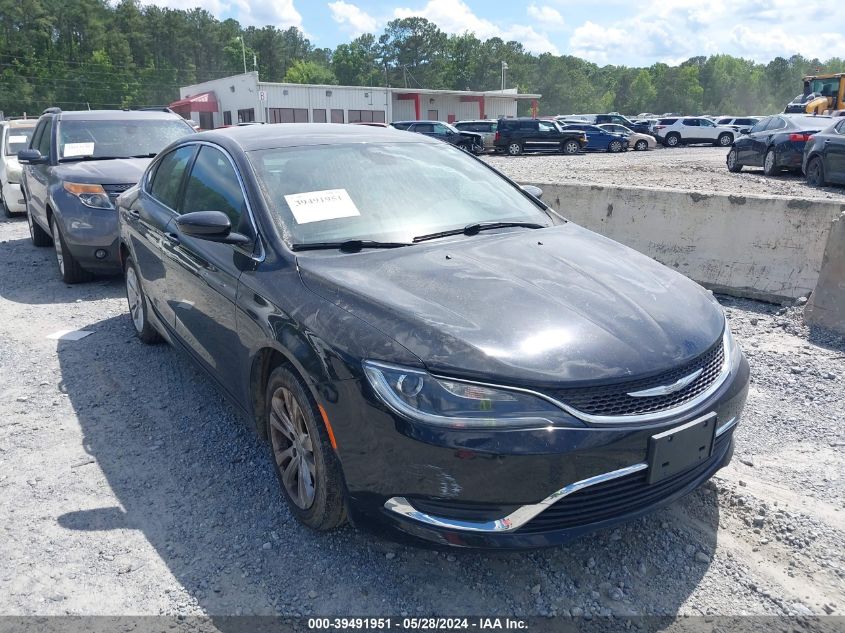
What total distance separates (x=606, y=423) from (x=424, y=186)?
1871mm

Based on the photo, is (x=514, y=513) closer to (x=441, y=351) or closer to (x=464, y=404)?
(x=464, y=404)

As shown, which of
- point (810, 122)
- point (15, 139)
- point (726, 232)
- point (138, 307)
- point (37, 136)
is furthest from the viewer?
point (810, 122)

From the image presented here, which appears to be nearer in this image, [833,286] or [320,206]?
[320,206]

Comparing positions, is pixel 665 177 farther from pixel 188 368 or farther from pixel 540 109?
pixel 540 109

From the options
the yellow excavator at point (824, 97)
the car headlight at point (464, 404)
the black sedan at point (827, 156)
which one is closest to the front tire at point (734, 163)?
the black sedan at point (827, 156)

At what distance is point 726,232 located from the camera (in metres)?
6.02

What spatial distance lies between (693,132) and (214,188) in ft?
125

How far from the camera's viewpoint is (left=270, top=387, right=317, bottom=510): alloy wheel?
286 centimetres

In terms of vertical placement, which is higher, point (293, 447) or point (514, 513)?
point (514, 513)

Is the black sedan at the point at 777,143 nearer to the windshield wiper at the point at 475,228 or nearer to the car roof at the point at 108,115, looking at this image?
the car roof at the point at 108,115

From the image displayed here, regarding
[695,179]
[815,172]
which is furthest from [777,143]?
[815,172]

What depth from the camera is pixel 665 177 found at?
1772 centimetres

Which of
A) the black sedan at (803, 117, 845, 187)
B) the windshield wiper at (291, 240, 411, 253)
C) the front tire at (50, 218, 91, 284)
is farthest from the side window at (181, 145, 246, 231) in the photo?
the black sedan at (803, 117, 845, 187)

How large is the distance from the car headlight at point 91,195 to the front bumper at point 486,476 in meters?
5.45
